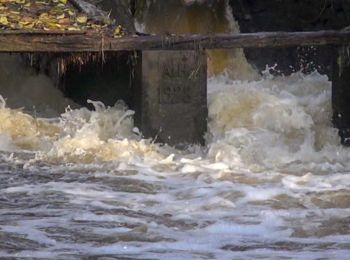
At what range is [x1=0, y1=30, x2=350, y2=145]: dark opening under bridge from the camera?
11.5 meters

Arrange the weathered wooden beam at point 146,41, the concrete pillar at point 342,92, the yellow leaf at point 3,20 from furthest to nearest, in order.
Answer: the yellow leaf at point 3,20 → the concrete pillar at point 342,92 → the weathered wooden beam at point 146,41

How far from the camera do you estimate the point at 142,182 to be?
9.37 meters

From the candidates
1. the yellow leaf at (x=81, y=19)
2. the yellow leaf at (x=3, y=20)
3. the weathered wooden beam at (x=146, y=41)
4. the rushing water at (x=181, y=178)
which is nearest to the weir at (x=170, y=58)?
the weathered wooden beam at (x=146, y=41)

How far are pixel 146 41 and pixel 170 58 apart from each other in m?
0.36

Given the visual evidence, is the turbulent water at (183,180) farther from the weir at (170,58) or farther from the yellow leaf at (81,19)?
the yellow leaf at (81,19)

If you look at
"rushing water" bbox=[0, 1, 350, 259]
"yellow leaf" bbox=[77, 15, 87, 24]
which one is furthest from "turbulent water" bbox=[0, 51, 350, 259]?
"yellow leaf" bbox=[77, 15, 87, 24]

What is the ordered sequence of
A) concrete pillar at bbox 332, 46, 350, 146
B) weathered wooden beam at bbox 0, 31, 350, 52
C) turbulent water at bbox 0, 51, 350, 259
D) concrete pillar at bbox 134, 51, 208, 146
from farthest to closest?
concrete pillar at bbox 332, 46, 350, 146 < concrete pillar at bbox 134, 51, 208, 146 < weathered wooden beam at bbox 0, 31, 350, 52 < turbulent water at bbox 0, 51, 350, 259

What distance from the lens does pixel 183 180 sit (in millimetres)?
9539

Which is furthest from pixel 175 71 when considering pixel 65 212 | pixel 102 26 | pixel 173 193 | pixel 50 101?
pixel 65 212

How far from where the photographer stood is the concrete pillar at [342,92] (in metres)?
11.7

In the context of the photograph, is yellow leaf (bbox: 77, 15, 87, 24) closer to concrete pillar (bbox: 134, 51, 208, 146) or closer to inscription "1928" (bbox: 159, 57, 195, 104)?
concrete pillar (bbox: 134, 51, 208, 146)

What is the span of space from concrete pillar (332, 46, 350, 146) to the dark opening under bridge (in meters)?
0.01

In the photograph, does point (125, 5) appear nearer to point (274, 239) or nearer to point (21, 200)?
point (21, 200)

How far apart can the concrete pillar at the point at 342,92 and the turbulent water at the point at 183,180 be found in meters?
0.13
